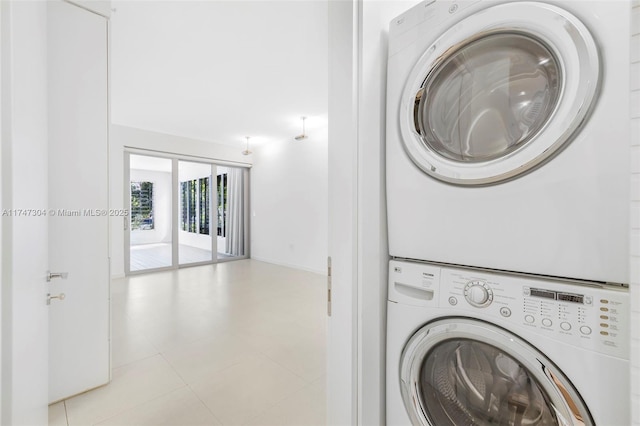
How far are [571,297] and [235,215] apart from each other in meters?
6.57

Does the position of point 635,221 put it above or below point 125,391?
above

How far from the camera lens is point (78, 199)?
68.7 inches

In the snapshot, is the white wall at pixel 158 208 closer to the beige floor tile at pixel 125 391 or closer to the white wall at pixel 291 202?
the white wall at pixel 291 202

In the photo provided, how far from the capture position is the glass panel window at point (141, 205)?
541 centimetres

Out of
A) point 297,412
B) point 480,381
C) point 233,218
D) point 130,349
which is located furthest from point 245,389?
point 233,218

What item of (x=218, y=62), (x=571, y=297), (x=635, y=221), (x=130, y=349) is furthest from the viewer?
(x=218, y=62)

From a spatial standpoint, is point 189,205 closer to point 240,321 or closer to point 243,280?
point 243,280

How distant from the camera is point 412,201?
969 millimetres

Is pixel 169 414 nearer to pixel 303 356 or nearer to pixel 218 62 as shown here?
pixel 303 356

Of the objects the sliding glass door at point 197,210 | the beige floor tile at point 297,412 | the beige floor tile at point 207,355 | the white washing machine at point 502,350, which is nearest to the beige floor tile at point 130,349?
the beige floor tile at point 207,355

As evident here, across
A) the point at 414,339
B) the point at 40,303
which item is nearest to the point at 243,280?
the point at 40,303

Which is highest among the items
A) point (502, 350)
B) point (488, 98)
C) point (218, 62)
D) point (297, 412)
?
point (218, 62)

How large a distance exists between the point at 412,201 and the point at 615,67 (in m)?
0.58

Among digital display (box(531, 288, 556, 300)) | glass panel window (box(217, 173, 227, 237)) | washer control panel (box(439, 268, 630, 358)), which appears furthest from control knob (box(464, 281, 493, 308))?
glass panel window (box(217, 173, 227, 237))
